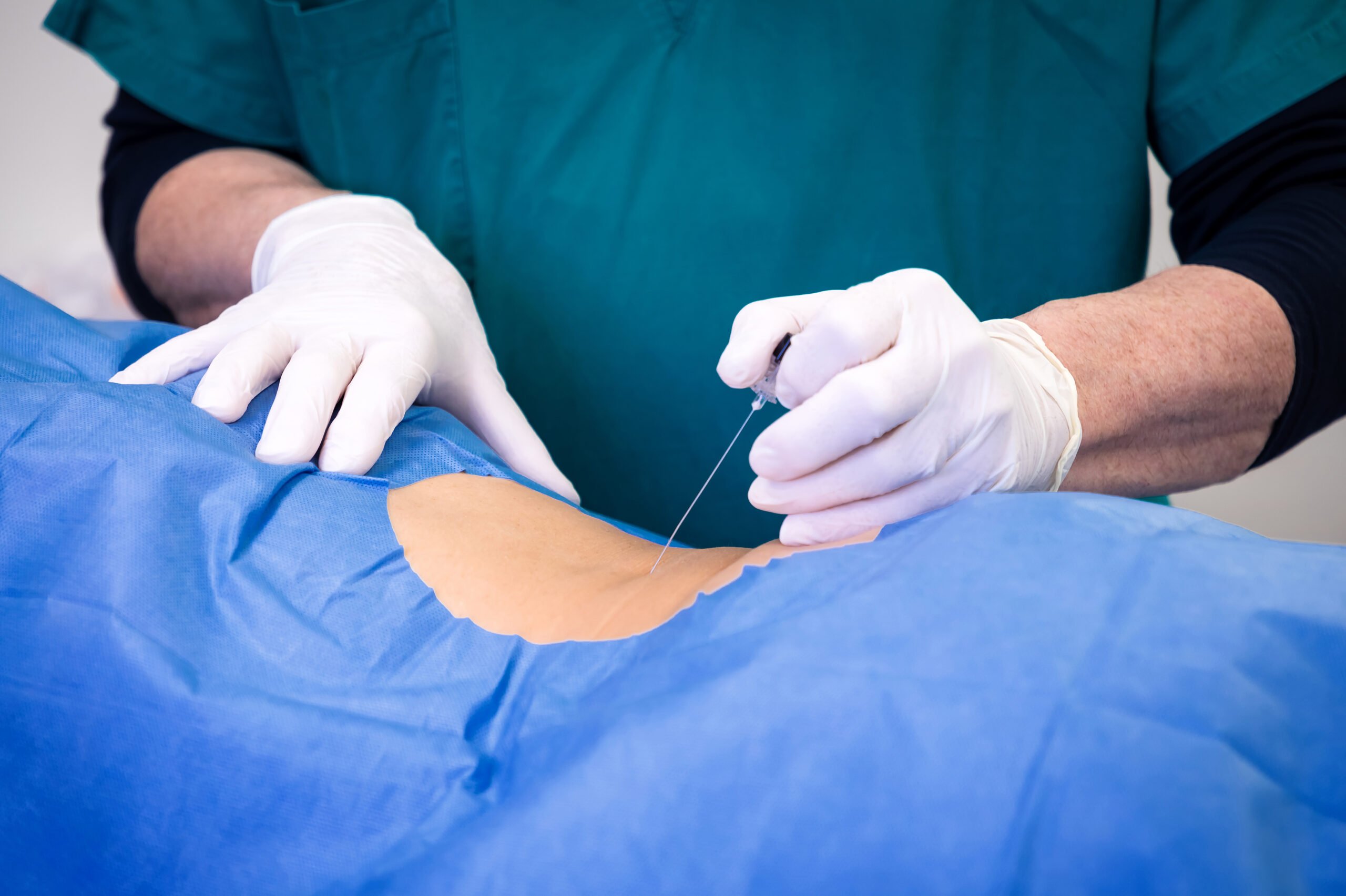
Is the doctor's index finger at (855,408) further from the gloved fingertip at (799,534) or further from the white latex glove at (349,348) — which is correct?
the white latex glove at (349,348)

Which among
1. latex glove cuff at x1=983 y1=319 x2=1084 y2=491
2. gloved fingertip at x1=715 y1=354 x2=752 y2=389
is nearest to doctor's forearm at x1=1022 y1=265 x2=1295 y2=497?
latex glove cuff at x1=983 y1=319 x2=1084 y2=491

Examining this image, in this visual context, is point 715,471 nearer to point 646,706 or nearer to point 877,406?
point 877,406

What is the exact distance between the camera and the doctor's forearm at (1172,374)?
1.01 m

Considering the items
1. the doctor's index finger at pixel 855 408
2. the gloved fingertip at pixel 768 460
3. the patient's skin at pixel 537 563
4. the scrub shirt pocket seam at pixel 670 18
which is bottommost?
the patient's skin at pixel 537 563

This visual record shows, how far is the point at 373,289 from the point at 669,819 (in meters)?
0.86

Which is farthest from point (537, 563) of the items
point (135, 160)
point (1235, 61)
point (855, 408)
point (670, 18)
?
point (135, 160)

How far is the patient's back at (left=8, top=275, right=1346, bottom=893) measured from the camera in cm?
47

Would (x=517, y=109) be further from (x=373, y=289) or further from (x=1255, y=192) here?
(x=1255, y=192)

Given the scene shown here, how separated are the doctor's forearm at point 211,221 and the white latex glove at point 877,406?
1023mm

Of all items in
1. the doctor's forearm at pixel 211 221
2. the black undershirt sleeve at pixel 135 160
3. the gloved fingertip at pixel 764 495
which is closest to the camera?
the gloved fingertip at pixel 764 495

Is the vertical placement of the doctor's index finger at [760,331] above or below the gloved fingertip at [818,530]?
above

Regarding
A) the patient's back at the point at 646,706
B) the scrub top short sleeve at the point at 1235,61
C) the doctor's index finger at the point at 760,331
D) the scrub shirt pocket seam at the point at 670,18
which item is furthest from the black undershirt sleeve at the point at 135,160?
the scrub top short sleeve at the point at 1235,61

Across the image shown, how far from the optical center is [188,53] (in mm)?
1556

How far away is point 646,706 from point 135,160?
1735 mm
